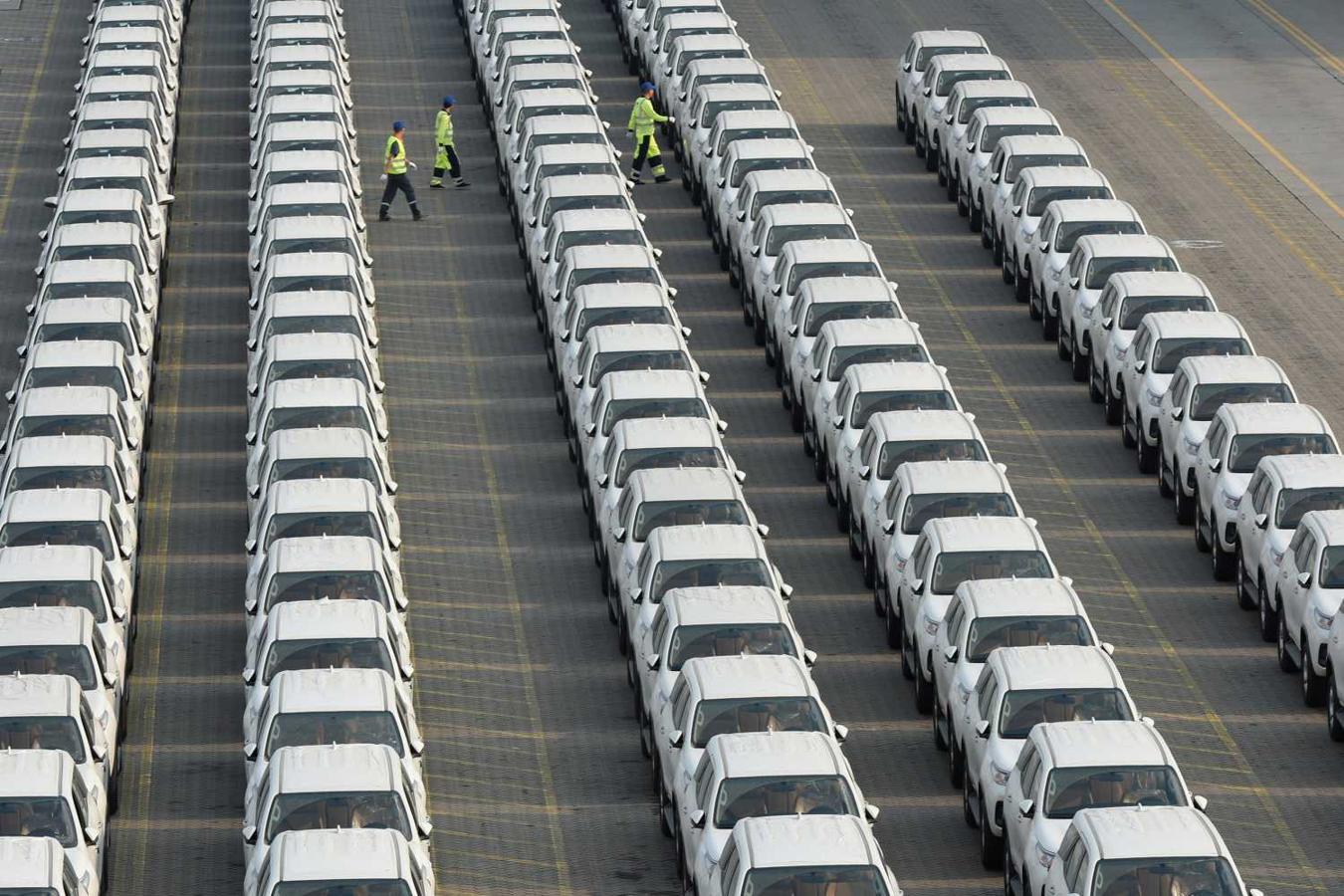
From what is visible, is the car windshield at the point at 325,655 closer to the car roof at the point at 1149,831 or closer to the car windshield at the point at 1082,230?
the car roof at the point at 1149,831

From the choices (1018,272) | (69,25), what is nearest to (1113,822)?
(1018,272)

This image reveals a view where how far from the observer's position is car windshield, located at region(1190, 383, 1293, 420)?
34094 millimetres

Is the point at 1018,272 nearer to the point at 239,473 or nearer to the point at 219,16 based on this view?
the point at 239,473

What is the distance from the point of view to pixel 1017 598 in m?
28.5

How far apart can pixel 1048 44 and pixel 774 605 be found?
30834 mm

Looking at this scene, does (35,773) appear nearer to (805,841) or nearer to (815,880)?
(805,841)

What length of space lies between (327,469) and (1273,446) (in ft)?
33.3

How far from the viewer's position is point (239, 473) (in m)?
36.7

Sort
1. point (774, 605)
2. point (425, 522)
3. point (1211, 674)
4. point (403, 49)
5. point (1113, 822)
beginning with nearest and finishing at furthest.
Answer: point (1113, 822), point (774, 605), point (1211, 674), point (425, 522), point (403, 49)

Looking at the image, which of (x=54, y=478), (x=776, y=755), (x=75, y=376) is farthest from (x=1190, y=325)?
(x=54, y=478)

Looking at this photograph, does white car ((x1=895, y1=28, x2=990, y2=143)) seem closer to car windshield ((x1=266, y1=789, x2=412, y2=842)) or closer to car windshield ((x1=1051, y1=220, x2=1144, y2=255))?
car windshield ((x1=1051, y1=220, x2=1144, y2=255))

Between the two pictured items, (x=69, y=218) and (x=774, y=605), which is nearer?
(x=774, y=605)

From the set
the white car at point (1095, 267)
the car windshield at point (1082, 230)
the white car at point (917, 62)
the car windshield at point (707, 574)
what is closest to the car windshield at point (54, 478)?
the car windshield at point (707, 574)

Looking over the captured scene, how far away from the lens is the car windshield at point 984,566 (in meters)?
29.7
